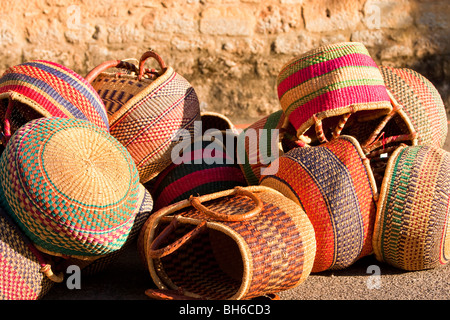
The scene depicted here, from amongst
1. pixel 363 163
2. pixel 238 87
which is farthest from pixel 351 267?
pixel 238 87

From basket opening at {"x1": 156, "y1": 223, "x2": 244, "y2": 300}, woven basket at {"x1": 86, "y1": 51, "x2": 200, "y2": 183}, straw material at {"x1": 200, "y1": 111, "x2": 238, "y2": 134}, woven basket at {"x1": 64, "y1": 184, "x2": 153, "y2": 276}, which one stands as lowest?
basket opening at {"x1": 156, "y1": 223, "x2": 244, "y2": 300}

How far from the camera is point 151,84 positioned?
2.87 metres

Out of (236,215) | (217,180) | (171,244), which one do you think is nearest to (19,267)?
(171,244)

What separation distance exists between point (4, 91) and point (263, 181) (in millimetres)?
1315

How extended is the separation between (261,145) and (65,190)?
123 cm

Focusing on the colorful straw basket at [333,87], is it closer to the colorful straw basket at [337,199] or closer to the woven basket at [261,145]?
the woven basket at [261,145]

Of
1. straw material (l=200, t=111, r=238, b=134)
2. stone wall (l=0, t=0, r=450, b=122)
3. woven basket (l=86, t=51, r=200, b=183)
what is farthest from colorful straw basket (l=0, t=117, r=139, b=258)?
stone wall (l=0, t=0, r=450, b=122)

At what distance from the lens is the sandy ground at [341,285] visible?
2.31 m

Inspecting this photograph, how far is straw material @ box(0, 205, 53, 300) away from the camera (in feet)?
6.81

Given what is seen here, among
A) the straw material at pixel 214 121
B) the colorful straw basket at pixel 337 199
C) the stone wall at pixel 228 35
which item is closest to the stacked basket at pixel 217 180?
the colorful straw basket at pixel 337 199

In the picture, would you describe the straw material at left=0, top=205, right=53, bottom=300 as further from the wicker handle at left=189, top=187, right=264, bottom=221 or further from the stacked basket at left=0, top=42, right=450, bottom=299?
the wicker handle at left=189, top=187, right=264, bottom=221

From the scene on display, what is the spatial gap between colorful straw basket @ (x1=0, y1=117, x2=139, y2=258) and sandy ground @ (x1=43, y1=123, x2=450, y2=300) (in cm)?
21

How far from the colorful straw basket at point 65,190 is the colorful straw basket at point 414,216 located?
111cm

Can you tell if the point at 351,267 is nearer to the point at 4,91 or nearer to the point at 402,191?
the point at 402,191
